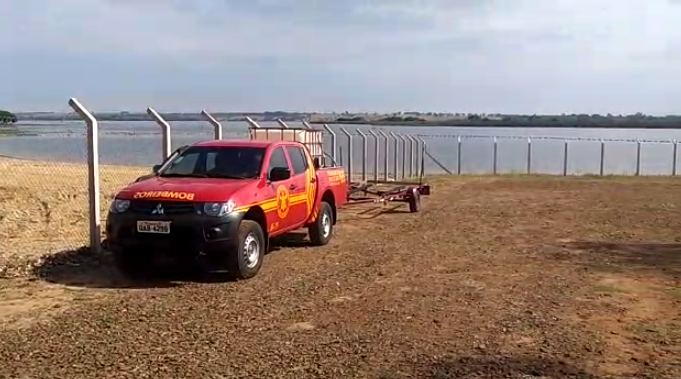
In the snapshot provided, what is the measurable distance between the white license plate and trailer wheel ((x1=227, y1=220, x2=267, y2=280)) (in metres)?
0.78

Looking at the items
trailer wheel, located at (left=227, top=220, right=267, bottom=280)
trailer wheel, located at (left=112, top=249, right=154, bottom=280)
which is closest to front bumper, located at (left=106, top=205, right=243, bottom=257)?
trailer wheel, located at (left=227, top=220, right=267, bottom=280)

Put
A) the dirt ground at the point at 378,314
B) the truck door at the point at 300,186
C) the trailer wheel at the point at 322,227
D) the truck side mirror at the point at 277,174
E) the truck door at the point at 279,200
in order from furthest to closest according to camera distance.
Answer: the trailer wheel at the point at 322,227
the truck door at the point at 300,186
the truck side mirror at the point at 277,174
the truck door at the point at 279,200
the dirt ground at the point at 378,314

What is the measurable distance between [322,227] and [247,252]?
306 cm

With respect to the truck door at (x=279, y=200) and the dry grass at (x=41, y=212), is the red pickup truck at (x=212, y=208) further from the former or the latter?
the dry grass at (x=41, y=212)

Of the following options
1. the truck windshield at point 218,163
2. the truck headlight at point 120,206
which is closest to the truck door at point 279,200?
the truck windshield at point 218,163

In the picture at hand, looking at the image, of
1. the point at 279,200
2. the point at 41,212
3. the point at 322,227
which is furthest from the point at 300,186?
the point at 41,212

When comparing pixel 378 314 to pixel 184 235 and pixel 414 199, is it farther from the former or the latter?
pixel 414 199

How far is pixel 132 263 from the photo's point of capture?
32.7 feet

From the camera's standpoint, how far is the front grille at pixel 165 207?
934 cm

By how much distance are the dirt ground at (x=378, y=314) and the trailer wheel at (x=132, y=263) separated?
304mm

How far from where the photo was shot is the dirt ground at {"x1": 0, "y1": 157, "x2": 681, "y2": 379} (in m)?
6.29

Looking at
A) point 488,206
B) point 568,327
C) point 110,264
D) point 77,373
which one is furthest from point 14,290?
point 488,206

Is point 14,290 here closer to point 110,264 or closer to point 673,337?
point 110,264

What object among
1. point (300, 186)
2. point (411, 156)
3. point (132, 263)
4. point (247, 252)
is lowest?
point (132, 263)
